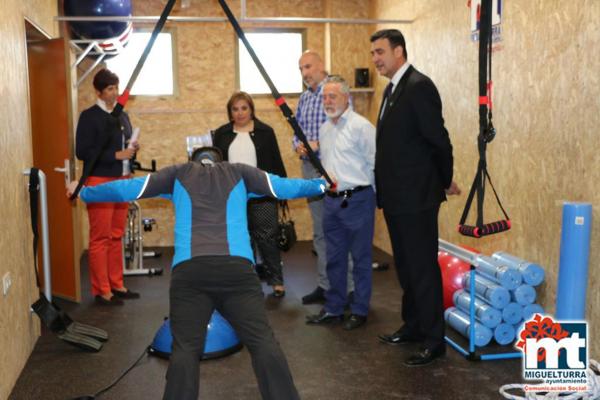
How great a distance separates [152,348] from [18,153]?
4.42 ft

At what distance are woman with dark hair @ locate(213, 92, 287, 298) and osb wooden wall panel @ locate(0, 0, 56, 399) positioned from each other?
4.38 ft

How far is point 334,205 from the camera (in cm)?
396

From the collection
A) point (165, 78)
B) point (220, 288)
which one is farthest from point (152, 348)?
point (165, 78)

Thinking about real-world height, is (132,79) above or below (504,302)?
above

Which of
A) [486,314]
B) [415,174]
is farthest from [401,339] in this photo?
[415,174]

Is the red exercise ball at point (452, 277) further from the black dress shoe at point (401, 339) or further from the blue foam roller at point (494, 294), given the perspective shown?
the black dress shoe at point (401, 339)

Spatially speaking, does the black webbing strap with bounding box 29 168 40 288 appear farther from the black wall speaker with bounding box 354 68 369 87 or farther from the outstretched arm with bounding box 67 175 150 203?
the black wall speaker with bounding box 354 68 369 87

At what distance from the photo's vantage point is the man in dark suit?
3.23 m

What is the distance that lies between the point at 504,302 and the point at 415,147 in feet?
3.45

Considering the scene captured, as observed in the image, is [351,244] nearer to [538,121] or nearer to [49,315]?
[538,121]

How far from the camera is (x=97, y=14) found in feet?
17.4

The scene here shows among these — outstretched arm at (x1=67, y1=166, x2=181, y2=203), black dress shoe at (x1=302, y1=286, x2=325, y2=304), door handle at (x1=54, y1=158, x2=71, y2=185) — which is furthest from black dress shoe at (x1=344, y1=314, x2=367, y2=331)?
door handle at (x1=54, y1=158, x2=71, y2=185)

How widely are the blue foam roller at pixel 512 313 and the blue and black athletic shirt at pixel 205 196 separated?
176 cm

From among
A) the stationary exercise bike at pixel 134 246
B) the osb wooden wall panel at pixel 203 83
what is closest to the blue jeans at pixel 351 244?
the stationary exercise bike at pixel 134 246
